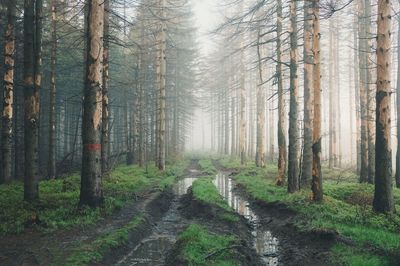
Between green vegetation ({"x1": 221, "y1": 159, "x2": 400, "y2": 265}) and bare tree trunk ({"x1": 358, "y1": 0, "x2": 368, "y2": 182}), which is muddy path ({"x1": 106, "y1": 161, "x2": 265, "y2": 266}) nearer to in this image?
green vegetation ({"x1": 221, "y1": 159, "x2": 400, "y2": 265})

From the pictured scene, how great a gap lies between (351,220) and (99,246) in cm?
650

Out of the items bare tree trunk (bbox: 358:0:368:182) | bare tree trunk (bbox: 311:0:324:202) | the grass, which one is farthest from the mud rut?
bare tree trunk (bbox: 358:0:368:182)

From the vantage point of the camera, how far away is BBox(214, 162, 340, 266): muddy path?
779cm

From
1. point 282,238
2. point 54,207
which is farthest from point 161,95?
point 282,238

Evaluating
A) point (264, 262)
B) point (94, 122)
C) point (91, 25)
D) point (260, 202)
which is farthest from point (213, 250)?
point (91, 25)

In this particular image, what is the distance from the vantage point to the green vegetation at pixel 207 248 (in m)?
7.09

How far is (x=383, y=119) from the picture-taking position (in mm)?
10023

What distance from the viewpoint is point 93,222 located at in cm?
965

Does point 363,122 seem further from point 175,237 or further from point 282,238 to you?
point 175,237

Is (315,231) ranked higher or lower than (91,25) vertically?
lower

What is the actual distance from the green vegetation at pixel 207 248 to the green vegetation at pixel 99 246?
144 cm

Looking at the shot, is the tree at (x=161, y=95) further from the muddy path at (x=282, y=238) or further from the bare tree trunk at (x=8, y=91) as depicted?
the muddy path at (x=282, y=238)

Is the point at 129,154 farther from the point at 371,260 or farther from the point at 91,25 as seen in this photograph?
the point at 371,260

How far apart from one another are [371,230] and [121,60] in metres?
32.5
